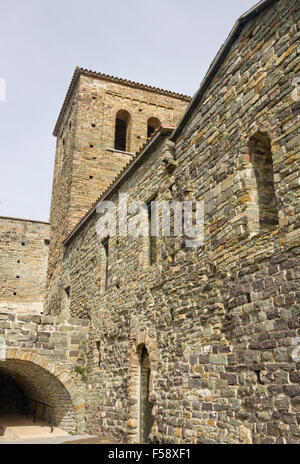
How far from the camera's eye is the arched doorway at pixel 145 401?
7.57 m

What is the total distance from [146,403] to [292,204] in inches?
188

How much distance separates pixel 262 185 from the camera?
5.63 m

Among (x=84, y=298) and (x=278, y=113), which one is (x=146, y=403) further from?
(x=278, y=113)

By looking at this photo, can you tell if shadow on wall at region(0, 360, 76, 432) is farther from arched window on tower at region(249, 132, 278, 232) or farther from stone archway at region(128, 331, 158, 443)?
arched window on tower at region(249, 132, 278, 232)

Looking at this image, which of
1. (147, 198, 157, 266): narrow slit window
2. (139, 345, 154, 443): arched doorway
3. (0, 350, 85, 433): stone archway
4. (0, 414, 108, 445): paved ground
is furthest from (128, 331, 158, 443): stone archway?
(0, 350, 85, 433): stone archway

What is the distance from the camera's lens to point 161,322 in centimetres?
740

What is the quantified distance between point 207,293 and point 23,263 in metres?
14.7

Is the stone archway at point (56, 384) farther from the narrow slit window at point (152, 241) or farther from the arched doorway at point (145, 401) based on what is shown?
the narrow slit window at point (152, 241)

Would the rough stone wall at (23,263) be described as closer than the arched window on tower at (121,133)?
No

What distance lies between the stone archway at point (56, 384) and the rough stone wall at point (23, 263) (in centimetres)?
742

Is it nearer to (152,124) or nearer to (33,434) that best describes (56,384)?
(33,434)

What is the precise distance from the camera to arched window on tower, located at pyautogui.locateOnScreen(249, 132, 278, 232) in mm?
5500

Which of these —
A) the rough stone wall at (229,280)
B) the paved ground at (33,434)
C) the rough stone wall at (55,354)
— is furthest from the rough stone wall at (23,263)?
the rough stone wall at (229,280)

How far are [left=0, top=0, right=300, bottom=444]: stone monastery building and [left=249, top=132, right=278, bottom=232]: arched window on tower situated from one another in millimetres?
14
